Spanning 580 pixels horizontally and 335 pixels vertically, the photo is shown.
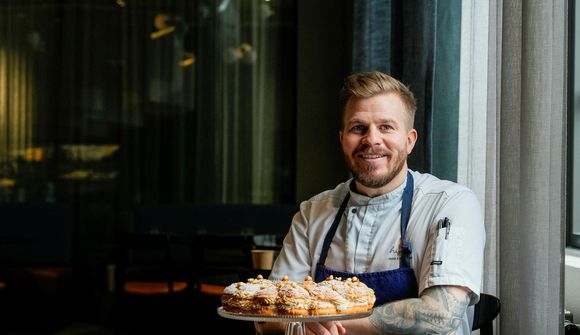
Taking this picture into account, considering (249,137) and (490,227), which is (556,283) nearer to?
(490,227)

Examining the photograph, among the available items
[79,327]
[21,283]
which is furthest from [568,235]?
[21,283]

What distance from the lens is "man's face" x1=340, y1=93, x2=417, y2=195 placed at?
5.78 ft

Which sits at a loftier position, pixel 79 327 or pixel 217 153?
pixel 217 153

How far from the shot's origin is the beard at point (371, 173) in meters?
1.79

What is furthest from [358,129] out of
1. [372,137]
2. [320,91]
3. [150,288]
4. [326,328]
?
[150,288]

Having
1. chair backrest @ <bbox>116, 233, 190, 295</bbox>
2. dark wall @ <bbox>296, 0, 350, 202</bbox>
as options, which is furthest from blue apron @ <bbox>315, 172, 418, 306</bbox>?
chair backrest @ <bbox>116, 233, 190, 295</bbox>

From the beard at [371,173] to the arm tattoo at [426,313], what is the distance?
286 millimetres

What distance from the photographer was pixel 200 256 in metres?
6.06

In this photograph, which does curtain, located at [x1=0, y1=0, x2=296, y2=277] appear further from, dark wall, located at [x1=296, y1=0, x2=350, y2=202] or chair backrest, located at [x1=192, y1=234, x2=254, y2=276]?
dark wall, located at [x1=296, y1=0, x2=350, y2=202]

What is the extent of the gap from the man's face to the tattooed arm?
1.00ft

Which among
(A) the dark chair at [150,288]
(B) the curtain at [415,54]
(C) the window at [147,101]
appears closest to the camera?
(B) the curtain at [415,54]

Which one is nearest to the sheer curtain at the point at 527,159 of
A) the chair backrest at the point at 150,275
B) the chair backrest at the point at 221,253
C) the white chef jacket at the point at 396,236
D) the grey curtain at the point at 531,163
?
the grey curtain at the point at 531,163

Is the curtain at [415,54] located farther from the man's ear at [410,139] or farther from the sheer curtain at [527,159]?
the man's ear at [410,139]

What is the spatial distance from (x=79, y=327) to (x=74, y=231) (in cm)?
138
